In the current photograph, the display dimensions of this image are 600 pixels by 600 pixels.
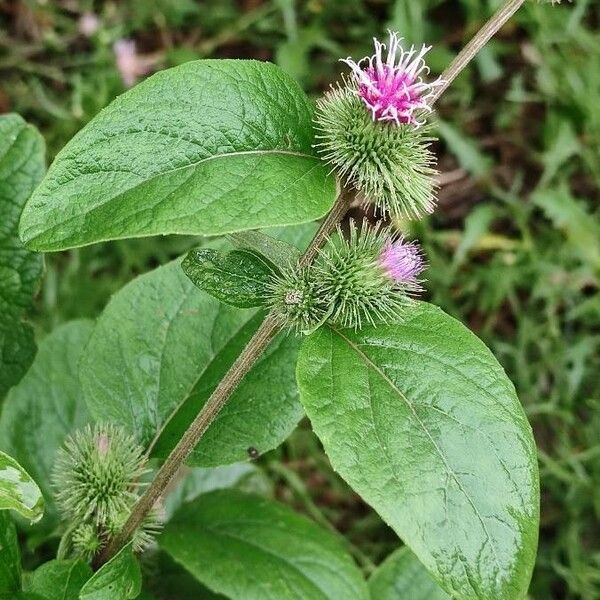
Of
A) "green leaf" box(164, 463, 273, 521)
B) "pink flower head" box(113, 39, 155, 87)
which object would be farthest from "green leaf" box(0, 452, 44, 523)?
"pink flower head" box(113, 39, 155, 87)

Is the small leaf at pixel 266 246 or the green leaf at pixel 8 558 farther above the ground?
the small leaf at pixel 266 246

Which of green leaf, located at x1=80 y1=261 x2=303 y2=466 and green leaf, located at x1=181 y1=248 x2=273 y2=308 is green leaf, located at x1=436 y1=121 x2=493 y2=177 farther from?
green leaf, located at x1=181 y1=248 x2=273 y2=308

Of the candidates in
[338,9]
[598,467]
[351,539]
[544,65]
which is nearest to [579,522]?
[598,467]

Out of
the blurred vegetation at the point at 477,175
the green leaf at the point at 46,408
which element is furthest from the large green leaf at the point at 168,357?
the blurred vegetation at the point at 477,175

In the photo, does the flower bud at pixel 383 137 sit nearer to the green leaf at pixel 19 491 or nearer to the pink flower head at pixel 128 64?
the green leaf at pixel 19 491

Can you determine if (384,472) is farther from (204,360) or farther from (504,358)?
(504,358)

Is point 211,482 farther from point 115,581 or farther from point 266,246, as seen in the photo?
point 266,246

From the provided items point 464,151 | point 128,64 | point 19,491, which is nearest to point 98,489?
point 19,491
